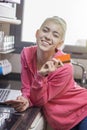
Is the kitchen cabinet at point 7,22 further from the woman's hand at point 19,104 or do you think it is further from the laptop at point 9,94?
the woman's hand at point 19,104

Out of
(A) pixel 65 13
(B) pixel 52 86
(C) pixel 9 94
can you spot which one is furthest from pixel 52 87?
(A) pixel 65 13

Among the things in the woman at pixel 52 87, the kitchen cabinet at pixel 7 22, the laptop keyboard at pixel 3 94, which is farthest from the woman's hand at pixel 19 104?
the kitchen cabinet at pixel 7 22

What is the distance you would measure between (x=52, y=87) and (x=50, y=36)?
0.28m

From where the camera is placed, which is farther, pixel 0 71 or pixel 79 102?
pixel 0 71

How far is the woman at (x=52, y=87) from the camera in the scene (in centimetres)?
155

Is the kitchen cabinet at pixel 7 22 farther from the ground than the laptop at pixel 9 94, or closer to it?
farther from the ground

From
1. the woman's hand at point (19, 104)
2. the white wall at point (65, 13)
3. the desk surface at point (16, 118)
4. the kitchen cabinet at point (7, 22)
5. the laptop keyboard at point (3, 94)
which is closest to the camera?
the desk surface at point (16, 118)

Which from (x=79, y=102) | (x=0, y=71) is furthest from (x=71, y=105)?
(x=0, y=71)

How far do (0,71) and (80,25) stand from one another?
919 millimetres

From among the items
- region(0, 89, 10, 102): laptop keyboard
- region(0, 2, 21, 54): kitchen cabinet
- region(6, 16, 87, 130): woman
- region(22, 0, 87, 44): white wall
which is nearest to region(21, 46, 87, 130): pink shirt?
region(6, 16, 87, 130): woman

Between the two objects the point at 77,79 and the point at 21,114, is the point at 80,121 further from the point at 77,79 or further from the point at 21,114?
the point at 77,79

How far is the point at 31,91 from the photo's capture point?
5.11ft

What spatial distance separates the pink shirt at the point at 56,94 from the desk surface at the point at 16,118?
9 centimetres

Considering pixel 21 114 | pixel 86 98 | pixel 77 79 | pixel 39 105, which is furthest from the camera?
pixel 77 79
